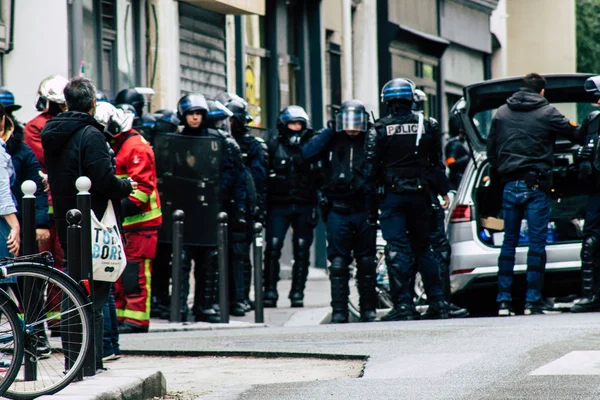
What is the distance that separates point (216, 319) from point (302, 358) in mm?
4135

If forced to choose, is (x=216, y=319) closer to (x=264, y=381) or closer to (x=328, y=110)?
(x=264, y=381)

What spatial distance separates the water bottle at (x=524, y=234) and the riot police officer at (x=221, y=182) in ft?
8.94

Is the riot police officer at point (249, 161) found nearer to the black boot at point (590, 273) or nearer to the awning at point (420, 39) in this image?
the black boot at point (590, 273)

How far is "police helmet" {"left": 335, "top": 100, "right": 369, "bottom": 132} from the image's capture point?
13.7 metres

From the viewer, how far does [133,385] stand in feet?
25.7

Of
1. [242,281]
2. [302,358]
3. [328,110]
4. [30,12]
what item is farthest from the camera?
[328,110]

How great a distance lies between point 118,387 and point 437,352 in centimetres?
271

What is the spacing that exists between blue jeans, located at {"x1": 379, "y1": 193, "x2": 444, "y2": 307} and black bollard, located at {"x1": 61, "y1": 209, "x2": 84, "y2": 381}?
17.8ft

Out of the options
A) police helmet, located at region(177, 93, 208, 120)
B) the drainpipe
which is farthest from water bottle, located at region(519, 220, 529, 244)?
the drainpipe

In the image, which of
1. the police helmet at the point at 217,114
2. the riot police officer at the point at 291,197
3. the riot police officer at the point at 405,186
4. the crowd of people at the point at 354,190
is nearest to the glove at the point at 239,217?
the crowd of people at the point at 354,190

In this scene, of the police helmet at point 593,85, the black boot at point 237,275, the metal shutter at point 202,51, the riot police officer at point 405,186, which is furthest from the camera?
the metal shutter at point 202,51

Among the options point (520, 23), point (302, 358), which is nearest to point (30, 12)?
point (302, 358)

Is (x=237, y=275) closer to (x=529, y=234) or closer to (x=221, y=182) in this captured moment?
(x=221, y=182)

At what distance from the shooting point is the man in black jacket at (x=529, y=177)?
42.7 ft
